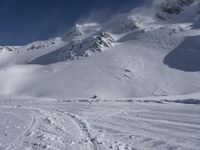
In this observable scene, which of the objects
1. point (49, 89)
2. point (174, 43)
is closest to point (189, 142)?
point (49, 89)

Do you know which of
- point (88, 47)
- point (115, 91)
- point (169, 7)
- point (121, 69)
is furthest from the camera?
point (169, 7)

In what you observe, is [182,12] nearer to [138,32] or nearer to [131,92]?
[138,32]

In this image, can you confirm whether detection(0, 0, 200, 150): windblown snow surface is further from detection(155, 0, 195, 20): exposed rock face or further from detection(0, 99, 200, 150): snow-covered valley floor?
detection(155, 0, 195, 20): exposed rock face

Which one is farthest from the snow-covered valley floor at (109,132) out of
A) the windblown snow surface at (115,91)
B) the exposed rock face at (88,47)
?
the exposed rock face at (88,47)

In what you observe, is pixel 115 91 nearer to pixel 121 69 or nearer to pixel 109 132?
pixel 121 69

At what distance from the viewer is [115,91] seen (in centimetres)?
6225

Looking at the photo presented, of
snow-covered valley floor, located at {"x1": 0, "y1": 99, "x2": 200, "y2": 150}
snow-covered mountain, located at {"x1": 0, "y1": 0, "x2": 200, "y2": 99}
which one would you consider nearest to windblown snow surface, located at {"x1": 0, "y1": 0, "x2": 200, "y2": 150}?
snow-covered valley floor, located at {"x1": 0, "y1": 99, "x2": 200, "y2": 150}

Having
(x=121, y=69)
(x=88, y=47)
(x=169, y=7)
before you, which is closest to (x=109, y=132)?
(x=121, y=69)

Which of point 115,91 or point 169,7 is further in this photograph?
point 169,7

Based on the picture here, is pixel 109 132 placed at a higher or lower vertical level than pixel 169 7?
lower

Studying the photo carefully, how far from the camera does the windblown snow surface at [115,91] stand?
46.1ft

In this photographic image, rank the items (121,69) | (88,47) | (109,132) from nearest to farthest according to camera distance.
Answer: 1. (109,132)
2. (121,69)
3. (88,47)

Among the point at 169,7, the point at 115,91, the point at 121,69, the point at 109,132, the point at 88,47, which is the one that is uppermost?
the point at 169,7

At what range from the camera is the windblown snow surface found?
553 inches
